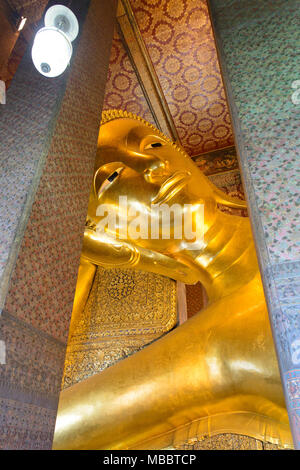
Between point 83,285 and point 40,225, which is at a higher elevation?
point 83,285

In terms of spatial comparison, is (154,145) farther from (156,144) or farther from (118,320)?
(118,320)

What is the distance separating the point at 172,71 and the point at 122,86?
1.31ft

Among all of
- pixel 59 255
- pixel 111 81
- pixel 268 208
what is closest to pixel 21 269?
pixel 59 255

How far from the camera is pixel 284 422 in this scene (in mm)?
1506

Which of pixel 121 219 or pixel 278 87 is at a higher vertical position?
pixel 121 219

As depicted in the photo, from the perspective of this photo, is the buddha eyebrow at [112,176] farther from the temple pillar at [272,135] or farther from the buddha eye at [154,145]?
the temple pillar at [272,135]

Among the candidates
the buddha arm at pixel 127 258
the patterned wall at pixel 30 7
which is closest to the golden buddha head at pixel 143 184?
the buddha arm at pixel 127 258

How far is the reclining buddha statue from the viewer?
5.15 ft

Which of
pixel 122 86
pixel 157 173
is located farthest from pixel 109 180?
pixel 122 86

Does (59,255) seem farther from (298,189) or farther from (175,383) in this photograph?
(175,383)

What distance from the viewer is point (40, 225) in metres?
0.89

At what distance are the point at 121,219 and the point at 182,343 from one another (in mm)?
695

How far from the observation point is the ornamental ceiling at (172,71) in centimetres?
249
